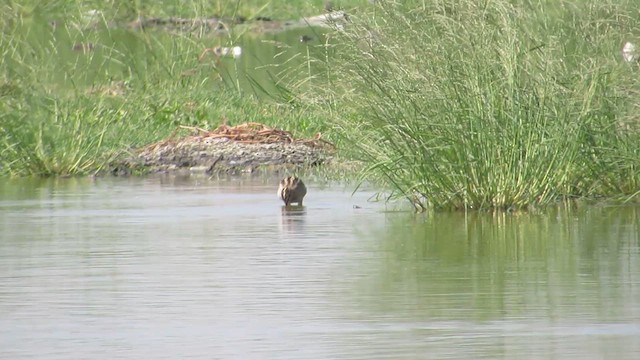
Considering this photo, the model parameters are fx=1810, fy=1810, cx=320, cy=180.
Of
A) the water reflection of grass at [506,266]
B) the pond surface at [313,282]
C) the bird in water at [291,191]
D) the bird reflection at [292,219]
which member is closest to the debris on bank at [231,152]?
the pond surface at [313,282]

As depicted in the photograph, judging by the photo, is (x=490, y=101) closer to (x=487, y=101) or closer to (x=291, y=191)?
(x=487, y=101)

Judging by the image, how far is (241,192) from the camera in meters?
14.5

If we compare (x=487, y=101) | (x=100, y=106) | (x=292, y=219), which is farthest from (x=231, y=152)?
(x=487, y=101)

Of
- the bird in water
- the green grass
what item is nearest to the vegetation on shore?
the bird in water

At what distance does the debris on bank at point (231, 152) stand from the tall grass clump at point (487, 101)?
4.10 meters

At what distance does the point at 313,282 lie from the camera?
8992 millimetres

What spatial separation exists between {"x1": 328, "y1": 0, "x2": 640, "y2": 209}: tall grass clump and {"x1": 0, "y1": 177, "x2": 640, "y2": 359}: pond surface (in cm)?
30

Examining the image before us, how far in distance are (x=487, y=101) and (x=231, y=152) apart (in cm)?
534

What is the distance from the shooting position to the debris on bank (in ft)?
53.4

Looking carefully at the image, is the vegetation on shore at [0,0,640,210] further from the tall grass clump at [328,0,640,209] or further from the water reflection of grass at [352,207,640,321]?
the water reflection of grass at [352,207,640,321]

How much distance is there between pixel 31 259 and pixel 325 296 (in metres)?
2.46

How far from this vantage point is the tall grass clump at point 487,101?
11.5m

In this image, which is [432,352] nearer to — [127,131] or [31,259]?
[31,259]

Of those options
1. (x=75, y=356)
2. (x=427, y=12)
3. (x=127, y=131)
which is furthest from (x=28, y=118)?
(x=75, y=356)
